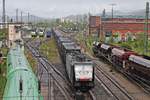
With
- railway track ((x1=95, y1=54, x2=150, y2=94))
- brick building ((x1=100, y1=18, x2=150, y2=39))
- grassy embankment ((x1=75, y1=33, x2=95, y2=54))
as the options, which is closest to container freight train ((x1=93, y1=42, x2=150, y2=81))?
railway track ((x1=95, y1=54, x2=150, y2=94))

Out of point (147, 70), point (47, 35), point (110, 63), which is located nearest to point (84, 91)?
point (147, 70)

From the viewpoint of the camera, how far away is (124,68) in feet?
122

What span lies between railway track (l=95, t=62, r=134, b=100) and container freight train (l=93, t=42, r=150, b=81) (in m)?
2.05

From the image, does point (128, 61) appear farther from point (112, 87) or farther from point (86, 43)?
point (86, 43)

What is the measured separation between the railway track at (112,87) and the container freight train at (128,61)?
205cm

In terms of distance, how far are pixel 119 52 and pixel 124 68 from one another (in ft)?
7.47

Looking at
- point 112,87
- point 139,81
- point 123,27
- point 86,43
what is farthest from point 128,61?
point 123,27

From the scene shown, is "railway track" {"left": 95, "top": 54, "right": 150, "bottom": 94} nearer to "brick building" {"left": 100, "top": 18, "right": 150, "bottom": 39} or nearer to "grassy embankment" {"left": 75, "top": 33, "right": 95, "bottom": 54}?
"grassy embankment" {"left": 75, "top": 33, "right": 95, "bottom": 54}

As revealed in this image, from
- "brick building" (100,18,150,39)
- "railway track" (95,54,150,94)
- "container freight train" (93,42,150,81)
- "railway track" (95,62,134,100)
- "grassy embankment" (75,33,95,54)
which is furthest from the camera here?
"brick building" (100,18,150,39)

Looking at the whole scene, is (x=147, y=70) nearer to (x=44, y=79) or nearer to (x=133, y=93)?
(x=133, y=93)

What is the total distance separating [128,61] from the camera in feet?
116

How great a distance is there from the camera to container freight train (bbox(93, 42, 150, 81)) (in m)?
29.3

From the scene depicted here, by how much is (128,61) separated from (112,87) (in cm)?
542

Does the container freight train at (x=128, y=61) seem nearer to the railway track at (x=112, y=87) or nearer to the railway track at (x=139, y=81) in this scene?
the railway track at (x=139, y=81)
